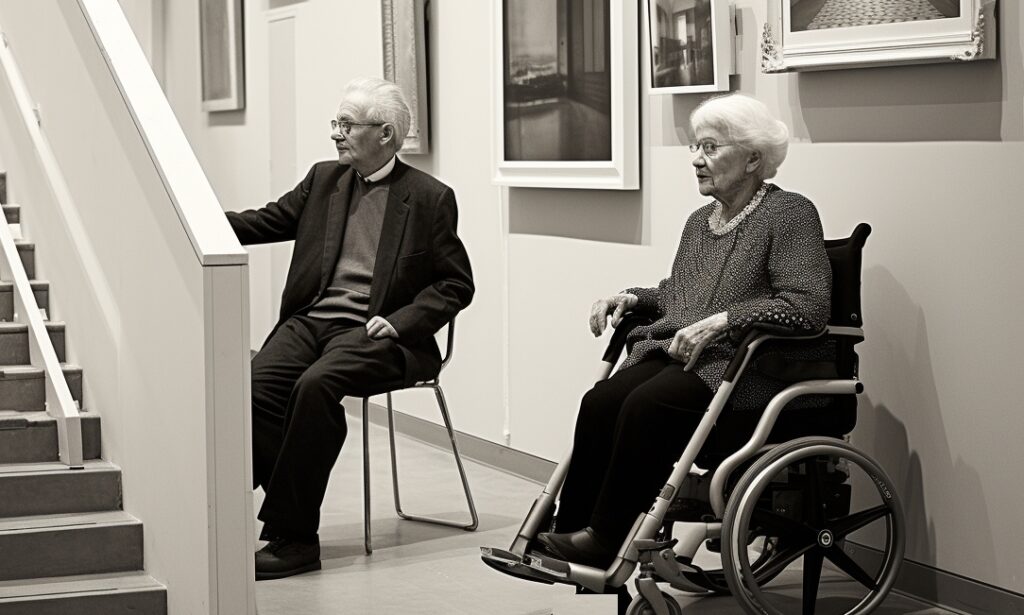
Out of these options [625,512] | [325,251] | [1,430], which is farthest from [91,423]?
[625,512]

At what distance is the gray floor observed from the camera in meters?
3.96

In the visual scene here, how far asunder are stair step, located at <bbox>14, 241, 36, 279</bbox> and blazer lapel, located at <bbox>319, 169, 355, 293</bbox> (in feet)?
3.35

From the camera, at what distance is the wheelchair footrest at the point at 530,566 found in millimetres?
3543

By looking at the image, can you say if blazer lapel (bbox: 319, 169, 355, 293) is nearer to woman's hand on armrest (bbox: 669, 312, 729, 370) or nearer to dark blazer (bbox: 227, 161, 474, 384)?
dark blazer (bbox: 227, 161, 474, 384)

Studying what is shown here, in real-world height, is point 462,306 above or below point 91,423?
above

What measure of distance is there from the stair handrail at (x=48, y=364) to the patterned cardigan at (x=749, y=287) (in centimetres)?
153

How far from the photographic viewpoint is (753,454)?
3.52 metres

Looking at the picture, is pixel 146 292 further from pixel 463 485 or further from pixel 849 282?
pixel 849 282

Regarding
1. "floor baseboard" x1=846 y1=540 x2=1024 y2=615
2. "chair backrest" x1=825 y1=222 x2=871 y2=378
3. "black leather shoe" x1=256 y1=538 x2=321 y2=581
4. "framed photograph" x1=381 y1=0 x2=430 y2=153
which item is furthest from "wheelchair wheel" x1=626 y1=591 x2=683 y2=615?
"framed photograph" x1=381 y1=0 x2=430 y2=153

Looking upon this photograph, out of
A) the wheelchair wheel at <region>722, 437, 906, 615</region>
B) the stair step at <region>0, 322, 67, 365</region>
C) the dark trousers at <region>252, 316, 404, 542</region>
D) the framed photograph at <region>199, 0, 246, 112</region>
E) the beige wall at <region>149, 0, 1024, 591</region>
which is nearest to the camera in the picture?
the wheelchair wheel at <region>722, 437, 906, 615</region>

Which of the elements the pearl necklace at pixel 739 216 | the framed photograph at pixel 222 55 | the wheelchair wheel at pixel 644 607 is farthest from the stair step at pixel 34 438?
the framed photograph at pixel 222 55

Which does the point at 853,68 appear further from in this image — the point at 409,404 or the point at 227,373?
the point at 409,404

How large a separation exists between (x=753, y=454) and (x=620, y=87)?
6.18ft

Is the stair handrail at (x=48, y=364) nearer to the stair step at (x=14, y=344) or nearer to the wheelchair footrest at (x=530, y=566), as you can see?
the stair step at (x=14, y=344)
